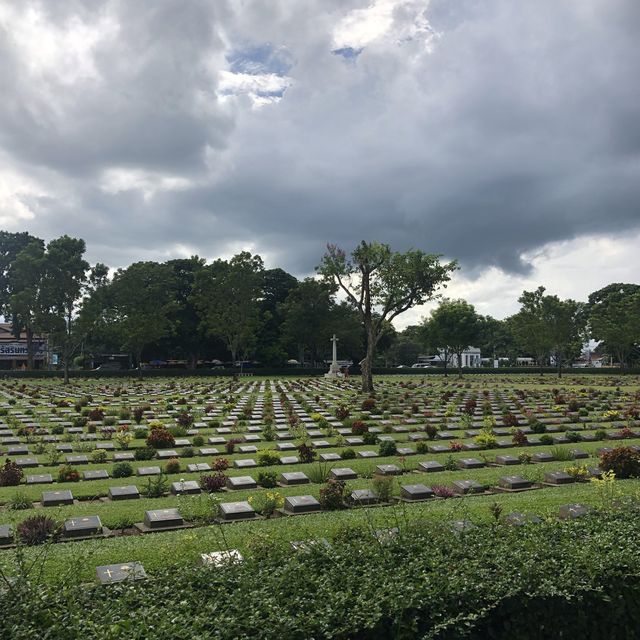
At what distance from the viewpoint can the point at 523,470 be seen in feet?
41.0

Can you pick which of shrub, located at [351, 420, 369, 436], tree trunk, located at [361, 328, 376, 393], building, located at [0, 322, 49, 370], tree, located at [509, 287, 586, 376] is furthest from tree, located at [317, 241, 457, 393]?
building, located at [0, 322, 49, 370]

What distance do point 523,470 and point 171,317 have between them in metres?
56.2

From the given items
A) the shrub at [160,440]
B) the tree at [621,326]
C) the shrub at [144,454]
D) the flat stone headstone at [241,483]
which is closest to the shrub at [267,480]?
the flat stone headstone at [241,483]

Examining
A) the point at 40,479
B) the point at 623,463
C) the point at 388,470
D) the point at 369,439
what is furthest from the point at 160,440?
the point at 623,463

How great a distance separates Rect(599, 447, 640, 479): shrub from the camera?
38.2 feet

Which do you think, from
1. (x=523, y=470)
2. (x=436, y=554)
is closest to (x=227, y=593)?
(x=436, y=554)

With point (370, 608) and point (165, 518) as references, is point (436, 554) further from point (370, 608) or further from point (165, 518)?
point (165, 518)

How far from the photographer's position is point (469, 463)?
13.3 metres

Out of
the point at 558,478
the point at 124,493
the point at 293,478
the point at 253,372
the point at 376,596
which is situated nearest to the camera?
the point at 376,596

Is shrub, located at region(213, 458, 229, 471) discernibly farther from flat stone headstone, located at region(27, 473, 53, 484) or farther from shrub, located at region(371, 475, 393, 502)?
shrub, located at region(371, 475, 393, 502)

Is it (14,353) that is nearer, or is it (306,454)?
(306,454)

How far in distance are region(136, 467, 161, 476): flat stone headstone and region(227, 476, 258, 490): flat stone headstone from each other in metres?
1.95

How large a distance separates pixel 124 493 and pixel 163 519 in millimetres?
2317

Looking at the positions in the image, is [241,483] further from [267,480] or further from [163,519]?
[163,519]
